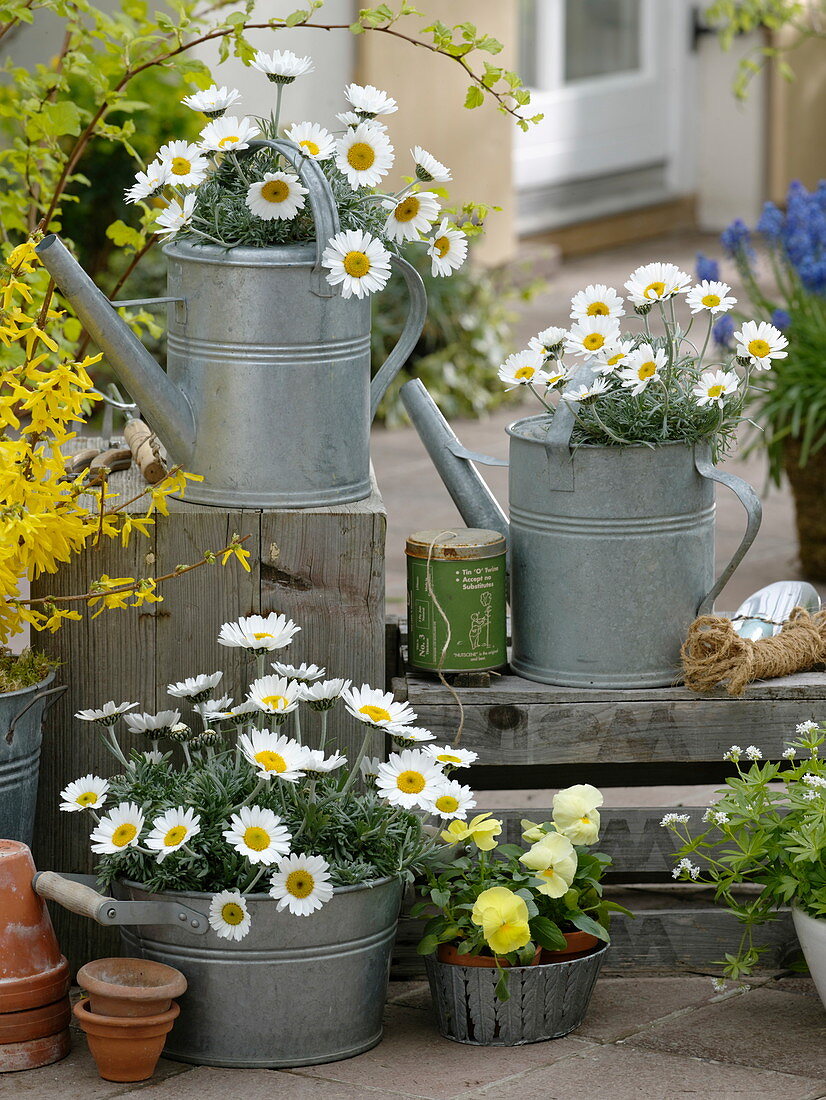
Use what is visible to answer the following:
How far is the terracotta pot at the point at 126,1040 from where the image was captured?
7.07ft

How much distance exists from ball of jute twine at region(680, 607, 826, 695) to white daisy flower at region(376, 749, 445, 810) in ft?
1.56

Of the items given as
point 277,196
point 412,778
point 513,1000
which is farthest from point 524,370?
point 513,1000

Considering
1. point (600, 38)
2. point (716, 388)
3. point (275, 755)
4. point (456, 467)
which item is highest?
point (600, 38)

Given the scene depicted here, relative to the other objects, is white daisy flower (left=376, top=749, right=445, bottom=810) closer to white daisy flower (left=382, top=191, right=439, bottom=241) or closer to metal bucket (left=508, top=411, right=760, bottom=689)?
metal bucket (left=508, top=411, right=760, bottom=689)

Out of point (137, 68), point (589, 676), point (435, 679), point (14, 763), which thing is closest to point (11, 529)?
point (14, 763)

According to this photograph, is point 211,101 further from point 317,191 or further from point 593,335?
point 593,335

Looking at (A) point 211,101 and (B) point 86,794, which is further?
(A) point 211,101

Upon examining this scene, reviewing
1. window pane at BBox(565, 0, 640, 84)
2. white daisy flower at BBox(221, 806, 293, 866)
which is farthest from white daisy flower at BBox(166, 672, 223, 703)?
window pane at BBox(565, 0, 640, 84)

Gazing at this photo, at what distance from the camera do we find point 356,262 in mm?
2330

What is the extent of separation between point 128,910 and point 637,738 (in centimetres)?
79

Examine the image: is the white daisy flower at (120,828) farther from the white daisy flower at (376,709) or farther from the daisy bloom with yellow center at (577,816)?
the daisy bloom with yellow center at (577,816)

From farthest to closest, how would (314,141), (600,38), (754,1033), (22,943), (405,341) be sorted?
(600,38) < (405,341) < (314,141) < (754,1033) < (22,943)

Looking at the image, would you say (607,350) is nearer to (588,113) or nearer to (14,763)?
(14,763)

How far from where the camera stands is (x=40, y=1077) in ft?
7.30
